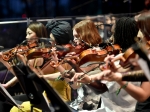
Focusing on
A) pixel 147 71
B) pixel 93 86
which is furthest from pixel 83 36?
pixel 147 71

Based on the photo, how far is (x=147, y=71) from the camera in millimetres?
827

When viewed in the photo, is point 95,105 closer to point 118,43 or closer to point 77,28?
point 118,43

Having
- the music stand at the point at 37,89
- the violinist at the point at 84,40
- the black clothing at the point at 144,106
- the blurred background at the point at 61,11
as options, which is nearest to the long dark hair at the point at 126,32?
the violinist at the point at 84,40

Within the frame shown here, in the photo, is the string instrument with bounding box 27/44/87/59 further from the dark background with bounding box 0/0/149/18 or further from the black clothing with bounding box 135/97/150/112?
the dark background with bounding box 0/0/149/18

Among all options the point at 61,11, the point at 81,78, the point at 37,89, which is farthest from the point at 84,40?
the point at 61,11

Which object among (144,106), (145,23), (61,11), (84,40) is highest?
(145,23)

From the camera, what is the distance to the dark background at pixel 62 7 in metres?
5.07

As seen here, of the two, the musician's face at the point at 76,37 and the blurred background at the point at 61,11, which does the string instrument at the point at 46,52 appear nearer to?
the musician's face at the point at 76,37

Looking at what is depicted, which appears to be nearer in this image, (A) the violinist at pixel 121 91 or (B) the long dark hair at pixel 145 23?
(B) the long dark hair at pixel 145 23

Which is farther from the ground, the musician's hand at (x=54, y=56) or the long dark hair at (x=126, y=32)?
the long dark hair at (x=126, y=32)

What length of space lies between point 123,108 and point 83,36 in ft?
2.22

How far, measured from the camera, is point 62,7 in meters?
5.55

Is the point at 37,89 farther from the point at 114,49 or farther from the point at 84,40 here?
the point at 84,40

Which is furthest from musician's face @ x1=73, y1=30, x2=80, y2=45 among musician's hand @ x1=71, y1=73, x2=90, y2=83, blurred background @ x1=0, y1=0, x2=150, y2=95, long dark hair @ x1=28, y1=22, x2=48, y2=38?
blurred background @ x1=0, y1=0, x2=150, y2=95
